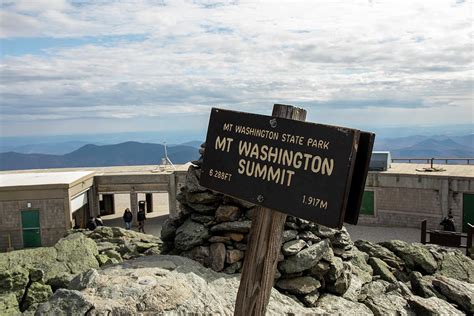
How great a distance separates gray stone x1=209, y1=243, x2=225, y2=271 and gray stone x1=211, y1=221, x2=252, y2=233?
0.41 metres

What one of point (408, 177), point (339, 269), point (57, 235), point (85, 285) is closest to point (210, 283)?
point (85, 285)

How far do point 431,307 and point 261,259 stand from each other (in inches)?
275

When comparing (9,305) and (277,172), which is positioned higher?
(277,172)

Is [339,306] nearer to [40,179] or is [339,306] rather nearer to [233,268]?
[233,268]

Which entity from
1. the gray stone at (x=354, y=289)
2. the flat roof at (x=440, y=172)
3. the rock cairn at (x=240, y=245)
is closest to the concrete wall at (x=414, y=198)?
the flat roof at (x=440, y=172)

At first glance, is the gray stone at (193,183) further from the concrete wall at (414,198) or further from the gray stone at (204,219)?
the concrete wall at (414,198)

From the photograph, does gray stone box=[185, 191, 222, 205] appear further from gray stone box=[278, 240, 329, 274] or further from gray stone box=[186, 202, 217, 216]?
gray stone box=[278, 240, 329, 274]

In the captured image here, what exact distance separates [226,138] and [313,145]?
1.09 m

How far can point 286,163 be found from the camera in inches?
161

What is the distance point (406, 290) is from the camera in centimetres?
1095

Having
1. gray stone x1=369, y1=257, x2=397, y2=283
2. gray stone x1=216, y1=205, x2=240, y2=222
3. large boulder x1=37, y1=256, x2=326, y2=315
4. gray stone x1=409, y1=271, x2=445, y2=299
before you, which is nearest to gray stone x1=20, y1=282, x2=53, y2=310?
large boulder x1=37, y1=256, x2=326, y2=315

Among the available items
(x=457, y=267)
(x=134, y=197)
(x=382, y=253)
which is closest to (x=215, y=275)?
(x=382, y=253)

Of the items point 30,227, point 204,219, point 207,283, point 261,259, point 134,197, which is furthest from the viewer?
point 134,197

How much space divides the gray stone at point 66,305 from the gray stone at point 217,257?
3.74 m
